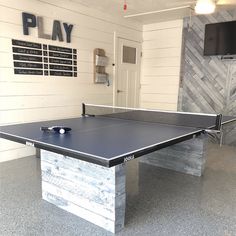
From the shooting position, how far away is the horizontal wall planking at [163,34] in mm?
5139

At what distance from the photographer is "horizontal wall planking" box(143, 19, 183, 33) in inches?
200

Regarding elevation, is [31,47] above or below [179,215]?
above

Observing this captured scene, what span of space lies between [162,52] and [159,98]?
40.1 inches

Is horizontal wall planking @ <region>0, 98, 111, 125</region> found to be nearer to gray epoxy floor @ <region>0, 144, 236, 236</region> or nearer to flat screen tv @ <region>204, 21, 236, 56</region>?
gray epoxy floor @ <region>0, 144, 236, 236</region>

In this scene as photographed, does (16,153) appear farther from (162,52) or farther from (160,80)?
(162,52)

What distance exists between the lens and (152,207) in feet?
7.81

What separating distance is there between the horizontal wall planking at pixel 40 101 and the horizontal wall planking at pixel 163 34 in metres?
1.94

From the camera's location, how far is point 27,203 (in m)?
2.42

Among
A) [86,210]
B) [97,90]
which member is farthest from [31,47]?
[86,210]

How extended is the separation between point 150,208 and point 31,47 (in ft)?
9.12

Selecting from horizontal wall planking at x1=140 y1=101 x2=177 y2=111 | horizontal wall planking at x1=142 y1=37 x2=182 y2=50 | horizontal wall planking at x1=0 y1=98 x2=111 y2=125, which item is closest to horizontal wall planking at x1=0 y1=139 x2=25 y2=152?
horizontal wall planking at x1=0 y1=98 x2=111 y2=125

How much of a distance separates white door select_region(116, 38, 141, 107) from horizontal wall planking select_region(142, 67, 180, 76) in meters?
0.21

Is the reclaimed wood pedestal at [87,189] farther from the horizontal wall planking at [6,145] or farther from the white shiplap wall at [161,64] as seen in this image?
the white shiplap wall at [161,64]

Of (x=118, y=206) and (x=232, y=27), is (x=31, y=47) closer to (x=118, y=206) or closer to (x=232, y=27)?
(x=118, y=206)
